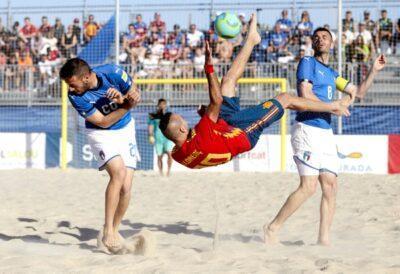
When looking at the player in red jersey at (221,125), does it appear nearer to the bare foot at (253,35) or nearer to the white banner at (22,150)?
the bare foot at (253,35)

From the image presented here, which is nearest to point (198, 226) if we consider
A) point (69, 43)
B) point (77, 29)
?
point (77, 29)

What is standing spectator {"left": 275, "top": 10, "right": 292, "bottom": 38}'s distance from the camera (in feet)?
Result: 56.0

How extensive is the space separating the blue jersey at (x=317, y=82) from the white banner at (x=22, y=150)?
1110 cm

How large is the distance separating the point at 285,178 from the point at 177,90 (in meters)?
4.26

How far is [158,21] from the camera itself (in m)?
18.0

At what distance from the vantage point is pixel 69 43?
61.3 feet

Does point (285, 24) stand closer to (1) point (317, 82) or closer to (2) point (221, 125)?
(1) point (317, 82)

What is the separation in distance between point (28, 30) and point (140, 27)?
2.98m

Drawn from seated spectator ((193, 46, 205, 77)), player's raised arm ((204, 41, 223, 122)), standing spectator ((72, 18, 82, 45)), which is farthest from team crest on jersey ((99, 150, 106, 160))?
standing spectator ((72, 18, 82, 45))

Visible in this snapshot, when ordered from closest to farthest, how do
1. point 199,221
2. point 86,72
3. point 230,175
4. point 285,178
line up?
point 86,72 < point 199,221 < point 285,178 < point 230,175

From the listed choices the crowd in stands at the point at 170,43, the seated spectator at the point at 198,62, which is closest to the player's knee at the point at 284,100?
the crowd in stands at the point at 170,43

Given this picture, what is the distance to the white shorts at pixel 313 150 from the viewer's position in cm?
640

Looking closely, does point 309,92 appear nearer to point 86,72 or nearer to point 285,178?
point 86,72

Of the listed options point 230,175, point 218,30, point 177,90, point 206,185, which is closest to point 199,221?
point 218,30
